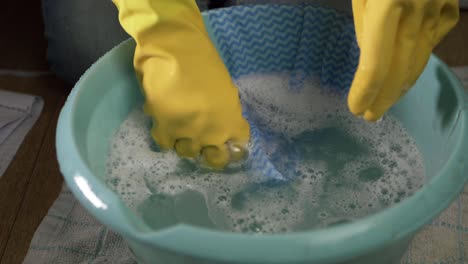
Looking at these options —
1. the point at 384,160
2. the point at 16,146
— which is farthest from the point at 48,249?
the point at 384,160

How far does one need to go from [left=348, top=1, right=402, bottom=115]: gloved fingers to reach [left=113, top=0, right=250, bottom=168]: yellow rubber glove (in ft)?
0.55

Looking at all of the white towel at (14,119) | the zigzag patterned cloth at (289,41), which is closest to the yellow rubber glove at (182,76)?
the zigzag patterned cloth at (289,41)

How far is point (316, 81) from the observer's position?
2.61ft

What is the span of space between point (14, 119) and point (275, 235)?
712mm

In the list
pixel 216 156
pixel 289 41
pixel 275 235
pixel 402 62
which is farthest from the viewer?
pixel 289 41

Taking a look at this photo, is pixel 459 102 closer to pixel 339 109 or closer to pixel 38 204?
pixel 339 109

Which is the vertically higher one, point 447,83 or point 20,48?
point 447,83

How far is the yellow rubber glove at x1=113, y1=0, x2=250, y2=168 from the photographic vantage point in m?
0.62

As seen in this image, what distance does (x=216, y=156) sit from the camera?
0.67m

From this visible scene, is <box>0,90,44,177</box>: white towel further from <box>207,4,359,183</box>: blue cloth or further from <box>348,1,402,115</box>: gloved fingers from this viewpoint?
<box>348,1,402,115</box>: gloved fingers

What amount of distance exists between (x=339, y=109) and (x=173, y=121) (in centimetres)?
26

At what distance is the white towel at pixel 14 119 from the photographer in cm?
95

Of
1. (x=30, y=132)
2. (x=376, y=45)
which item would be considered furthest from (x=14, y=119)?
(x=376, y=45)

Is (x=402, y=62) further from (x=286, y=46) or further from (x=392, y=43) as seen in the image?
(x=286, y=46)
